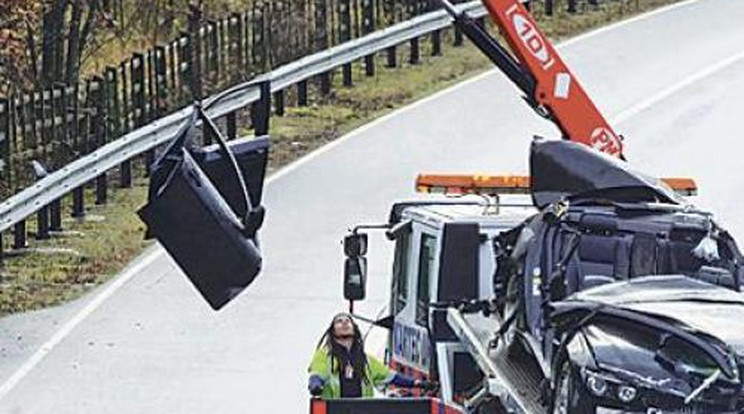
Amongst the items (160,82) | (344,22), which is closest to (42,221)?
(160,82)

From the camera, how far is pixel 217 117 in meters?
A: 25.5

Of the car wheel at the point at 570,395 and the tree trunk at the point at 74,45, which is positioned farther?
the tree trunk at the point at 74,45

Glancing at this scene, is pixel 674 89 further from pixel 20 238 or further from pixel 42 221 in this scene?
pixel 20 238

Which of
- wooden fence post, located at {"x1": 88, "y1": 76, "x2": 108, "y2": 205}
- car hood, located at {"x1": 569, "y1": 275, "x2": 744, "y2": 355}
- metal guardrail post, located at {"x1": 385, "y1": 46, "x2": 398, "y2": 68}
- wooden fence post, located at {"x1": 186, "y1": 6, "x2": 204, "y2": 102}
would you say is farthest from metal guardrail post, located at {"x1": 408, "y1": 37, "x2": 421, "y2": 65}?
car hood, located at {"x1": 569, "y1": 275, "x2": 744, "y2": 355}

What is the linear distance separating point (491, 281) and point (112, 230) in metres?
9.64

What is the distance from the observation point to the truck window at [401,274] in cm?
1363

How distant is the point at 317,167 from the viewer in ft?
80.6

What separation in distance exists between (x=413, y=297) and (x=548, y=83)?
3216 millimetres

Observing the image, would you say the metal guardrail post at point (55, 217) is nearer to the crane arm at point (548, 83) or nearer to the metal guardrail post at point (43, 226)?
the metal guardrail post at point (43, 226)

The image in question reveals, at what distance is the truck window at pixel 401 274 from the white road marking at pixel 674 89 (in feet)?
42.6

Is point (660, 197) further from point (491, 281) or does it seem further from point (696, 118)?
point (696, 118)

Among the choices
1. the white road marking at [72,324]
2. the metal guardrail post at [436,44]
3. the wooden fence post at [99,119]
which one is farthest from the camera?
the metal guardrail post at [436,44]

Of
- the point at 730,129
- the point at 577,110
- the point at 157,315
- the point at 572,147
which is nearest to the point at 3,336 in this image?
the point at 157,315

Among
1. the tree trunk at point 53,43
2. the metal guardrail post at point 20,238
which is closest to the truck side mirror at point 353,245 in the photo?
the metal guardrail post at point 20,238
